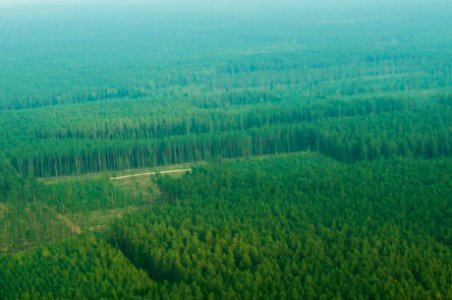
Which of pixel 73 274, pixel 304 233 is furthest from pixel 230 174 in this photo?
pixel 73 274

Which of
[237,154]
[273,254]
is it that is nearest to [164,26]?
[237,154]

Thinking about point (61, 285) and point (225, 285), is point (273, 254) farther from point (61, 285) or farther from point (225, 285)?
point (61, 285)

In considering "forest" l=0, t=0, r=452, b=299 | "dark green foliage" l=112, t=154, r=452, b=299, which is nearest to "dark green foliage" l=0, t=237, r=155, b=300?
"forest" l=0, t=0, r=452, b=299

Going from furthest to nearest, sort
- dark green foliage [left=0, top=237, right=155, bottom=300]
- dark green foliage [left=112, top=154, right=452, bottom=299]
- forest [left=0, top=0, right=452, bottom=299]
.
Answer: forest [left=0, top=0, right=452, bottom=299]
dark green foliage [left=0, top=237, right=155, bottom=300]
dark green foliage [left=112, top=154, right=452, bottom=299]

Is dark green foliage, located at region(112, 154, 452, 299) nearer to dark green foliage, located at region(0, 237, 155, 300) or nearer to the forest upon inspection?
the forest

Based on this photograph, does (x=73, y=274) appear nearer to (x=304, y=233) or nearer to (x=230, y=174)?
(x=304, y=233)

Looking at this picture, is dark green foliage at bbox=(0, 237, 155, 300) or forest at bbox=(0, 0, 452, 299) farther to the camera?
forest at bbox=(0, 0, 452, 299)
